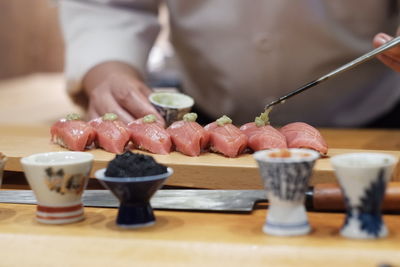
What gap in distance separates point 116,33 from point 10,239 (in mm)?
1284

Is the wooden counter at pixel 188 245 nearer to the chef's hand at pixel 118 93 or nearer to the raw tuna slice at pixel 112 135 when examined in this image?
the raw tuna slice at pixel 112 135

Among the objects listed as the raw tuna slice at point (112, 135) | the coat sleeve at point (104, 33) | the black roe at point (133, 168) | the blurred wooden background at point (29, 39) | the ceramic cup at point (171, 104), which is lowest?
the blurred wooden background at point (29, 39)

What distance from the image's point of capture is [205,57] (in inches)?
96.0

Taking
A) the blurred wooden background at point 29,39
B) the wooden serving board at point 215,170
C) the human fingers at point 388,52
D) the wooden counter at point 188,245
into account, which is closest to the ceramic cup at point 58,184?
the wooden counter at point 188,245

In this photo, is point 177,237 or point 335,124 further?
point 335,124

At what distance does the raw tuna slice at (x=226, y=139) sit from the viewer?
1.54 m

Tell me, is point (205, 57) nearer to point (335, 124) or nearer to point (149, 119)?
point (335, 124)

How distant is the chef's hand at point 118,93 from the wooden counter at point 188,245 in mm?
630

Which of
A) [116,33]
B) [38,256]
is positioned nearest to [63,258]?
[38,256]

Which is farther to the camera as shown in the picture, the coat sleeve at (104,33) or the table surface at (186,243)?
the coat sleeve at (104,33)

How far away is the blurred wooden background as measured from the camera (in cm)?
433

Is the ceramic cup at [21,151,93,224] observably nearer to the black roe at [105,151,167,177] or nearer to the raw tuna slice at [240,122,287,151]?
the black roe at [105,151,167,177]

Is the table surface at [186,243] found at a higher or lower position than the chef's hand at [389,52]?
lower

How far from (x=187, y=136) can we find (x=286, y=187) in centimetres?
49
